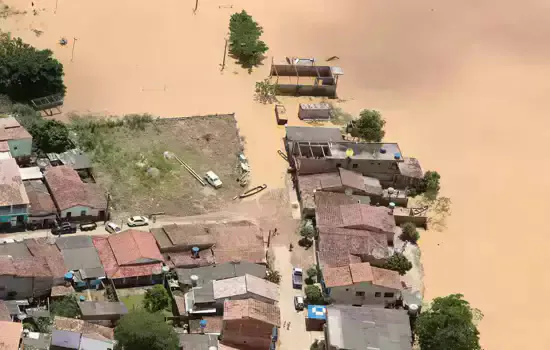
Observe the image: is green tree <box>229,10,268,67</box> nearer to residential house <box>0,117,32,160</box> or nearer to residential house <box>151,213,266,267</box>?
residential house <box>0,117,32,160</box>

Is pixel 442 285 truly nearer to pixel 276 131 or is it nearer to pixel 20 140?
pixel 276 131

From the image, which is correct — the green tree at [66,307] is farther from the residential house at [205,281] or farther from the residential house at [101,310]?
the residential house at [205,281]

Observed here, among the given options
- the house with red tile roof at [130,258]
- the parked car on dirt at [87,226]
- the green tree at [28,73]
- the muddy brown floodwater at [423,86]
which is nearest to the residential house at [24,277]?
the house with red tile roof at [130,258]

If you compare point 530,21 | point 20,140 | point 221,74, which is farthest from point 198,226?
point 530,21

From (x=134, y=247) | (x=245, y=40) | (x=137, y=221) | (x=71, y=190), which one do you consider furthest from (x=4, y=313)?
(x=245, y=40)

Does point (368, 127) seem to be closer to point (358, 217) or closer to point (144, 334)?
point (358, 217)
